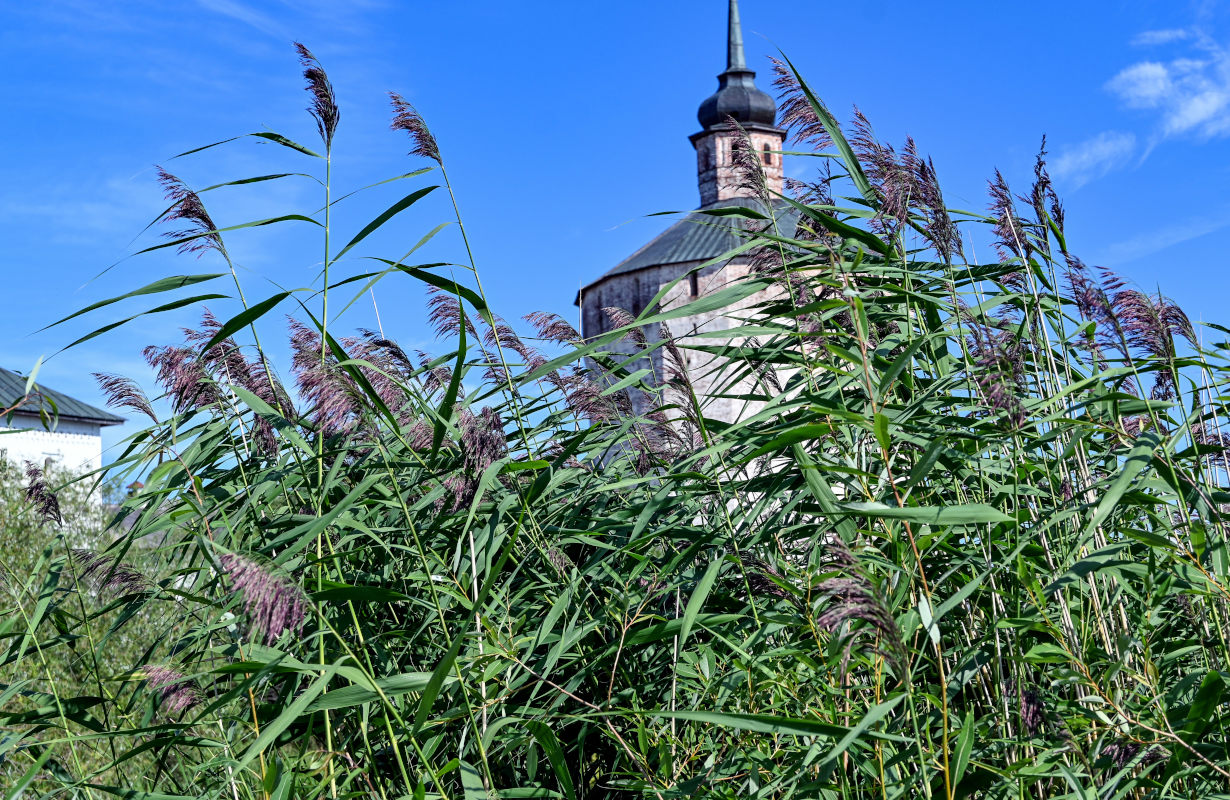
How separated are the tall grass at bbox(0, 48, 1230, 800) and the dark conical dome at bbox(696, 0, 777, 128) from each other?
3023 cm

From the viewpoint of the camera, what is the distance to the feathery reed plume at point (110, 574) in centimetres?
208

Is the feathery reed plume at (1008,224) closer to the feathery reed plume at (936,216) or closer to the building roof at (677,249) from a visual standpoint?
the feathery reed plume at (936,216)

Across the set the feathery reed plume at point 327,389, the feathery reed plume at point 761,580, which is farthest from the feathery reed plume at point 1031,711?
the feathery reed plume at point 327,389

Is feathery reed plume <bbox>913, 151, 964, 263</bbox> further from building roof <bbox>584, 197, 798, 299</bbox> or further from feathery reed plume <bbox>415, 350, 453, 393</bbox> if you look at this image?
building roof <bbox>584, 197, 798, 299</bbox>

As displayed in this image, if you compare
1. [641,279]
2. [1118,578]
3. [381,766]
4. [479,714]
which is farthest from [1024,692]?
[641,279]

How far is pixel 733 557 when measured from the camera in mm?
1750

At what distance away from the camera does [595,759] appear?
211cm

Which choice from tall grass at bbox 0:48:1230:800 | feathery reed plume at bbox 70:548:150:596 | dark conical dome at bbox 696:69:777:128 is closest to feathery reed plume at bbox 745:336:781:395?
tall grass at bbox 0:48:1230:800

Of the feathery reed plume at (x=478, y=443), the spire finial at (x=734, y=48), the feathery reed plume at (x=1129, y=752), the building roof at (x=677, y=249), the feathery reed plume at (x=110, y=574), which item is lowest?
the feathery reed plume at (x=1129, y=752)

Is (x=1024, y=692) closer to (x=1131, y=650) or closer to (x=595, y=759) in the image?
(x=1131, y=650)

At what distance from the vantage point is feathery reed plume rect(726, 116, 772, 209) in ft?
6.77

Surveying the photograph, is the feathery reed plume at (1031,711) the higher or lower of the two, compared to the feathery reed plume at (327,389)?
lower

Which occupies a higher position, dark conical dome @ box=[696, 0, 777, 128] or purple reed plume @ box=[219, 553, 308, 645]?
dark conical dome @ box=[696, 0, 777, 128]

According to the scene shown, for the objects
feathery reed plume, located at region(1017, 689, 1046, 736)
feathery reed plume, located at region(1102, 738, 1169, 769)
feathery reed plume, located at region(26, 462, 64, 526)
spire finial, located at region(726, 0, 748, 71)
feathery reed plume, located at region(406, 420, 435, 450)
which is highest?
spire finial, located at region(726, 0, 748, 71)
